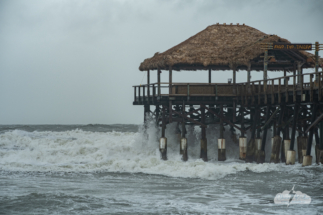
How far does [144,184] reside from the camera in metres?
19.8

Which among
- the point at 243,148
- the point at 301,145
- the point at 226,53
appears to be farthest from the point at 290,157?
the point at 226,53

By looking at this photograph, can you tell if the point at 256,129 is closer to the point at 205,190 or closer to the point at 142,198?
the point at 205,190

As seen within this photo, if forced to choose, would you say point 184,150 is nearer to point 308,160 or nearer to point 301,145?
point 301,145

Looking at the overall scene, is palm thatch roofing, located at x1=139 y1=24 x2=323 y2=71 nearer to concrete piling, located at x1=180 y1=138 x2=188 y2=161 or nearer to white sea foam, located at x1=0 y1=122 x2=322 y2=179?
concrete piling, located at x1=180 y1=138 x2=188 y2=161

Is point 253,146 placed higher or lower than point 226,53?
lower

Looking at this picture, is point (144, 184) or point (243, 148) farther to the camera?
point (243, 148)

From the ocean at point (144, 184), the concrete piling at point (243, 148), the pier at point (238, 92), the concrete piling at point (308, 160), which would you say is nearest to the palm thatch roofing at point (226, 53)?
the pier at point (238, 92)

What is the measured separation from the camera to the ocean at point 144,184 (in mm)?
15375

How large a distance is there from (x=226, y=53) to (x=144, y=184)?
453 inches

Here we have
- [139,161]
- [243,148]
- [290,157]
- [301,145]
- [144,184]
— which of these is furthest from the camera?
[243,148]

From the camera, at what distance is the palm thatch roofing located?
27.6 meters

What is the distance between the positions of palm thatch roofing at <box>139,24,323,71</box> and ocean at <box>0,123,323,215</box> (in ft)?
18.2

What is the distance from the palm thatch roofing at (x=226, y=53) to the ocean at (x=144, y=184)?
5542 millimetres

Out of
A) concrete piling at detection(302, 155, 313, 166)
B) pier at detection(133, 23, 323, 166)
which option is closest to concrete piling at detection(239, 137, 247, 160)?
pier at detection(133, 23, 323, 166)
